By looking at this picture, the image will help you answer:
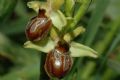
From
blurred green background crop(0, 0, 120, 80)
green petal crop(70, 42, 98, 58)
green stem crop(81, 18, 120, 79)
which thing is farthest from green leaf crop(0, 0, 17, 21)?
green stem crop(81, 18, 120, 79)

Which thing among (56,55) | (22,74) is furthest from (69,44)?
(22,74)

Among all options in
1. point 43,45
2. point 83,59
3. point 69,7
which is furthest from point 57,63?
point 83,59

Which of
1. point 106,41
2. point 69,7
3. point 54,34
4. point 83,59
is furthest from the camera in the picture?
point 106,41

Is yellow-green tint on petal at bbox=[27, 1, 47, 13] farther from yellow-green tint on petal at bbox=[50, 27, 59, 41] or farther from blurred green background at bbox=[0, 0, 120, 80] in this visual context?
blurred green background at bbox=[0, 0, 120, 80]

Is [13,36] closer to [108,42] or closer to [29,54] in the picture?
[29,54]

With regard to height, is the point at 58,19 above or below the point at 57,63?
above

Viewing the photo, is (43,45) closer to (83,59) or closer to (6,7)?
(6,7)

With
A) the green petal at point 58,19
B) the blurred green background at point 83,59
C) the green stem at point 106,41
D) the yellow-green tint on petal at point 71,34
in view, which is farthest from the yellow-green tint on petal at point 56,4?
the green stem at point 106,41
